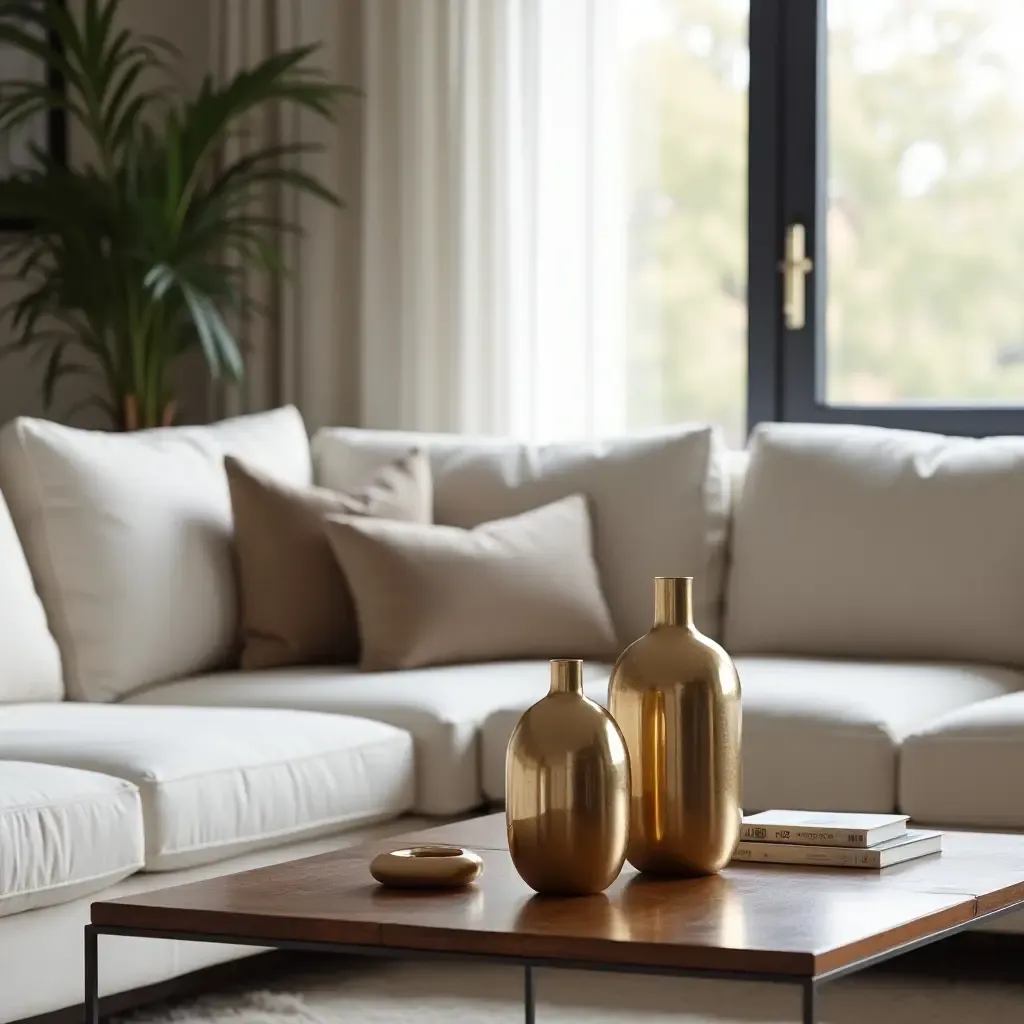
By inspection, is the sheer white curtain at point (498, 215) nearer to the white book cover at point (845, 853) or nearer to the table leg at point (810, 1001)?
the white book cover at point (845, 853)

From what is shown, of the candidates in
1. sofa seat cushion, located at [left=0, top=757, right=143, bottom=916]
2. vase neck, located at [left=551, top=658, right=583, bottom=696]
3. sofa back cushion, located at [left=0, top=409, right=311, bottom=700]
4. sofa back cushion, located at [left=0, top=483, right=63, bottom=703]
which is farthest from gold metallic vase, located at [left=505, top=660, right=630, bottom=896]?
sofa back cushion, located at [left=0, top=409, right=311, bottom=700]

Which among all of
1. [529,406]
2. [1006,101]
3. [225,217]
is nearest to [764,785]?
[529,406]

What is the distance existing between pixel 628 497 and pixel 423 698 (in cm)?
79

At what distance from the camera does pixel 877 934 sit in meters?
1.65

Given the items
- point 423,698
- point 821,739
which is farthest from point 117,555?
point 821,739

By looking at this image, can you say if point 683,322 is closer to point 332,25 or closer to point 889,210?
point 889,210

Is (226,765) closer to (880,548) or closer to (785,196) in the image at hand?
(880,548)

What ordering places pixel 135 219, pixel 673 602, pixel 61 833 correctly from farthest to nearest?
pixel 135 219, pixel 61 833, pixel 673 602

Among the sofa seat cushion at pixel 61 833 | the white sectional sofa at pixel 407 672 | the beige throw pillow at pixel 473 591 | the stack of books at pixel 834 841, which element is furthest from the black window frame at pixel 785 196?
the stack of books at pixel 834 841

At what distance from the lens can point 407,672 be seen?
347 centimetres

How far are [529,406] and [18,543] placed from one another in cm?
148

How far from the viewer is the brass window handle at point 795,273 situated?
438cm

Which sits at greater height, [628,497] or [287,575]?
[628,497]

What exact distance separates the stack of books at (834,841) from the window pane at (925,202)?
2312 mm
